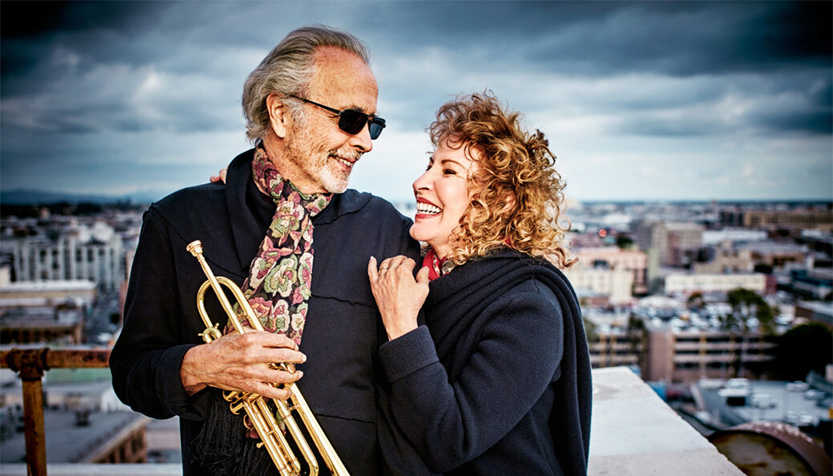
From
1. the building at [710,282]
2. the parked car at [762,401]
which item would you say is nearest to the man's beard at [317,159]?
the parked car at [762,401]

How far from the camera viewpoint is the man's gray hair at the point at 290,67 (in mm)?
1845

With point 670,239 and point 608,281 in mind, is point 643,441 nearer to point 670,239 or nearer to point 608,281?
point 608,281

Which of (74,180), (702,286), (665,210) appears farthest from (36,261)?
(665,210)

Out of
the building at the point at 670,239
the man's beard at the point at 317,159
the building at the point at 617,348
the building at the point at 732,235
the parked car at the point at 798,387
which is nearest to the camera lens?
the man's beard at the point at 317,159

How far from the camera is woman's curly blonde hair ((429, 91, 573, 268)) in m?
1.75

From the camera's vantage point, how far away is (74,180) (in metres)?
32.2

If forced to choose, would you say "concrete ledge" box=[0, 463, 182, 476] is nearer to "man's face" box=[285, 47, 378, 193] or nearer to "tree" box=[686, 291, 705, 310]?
"man's face" box=[285, 47, 378, 193]

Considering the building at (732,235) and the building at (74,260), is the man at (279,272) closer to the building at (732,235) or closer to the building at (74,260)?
the building at (74,260)

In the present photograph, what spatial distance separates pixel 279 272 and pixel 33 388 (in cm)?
172

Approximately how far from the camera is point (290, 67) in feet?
6.07

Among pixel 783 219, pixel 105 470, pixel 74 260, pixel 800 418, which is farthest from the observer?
pixel 783 219

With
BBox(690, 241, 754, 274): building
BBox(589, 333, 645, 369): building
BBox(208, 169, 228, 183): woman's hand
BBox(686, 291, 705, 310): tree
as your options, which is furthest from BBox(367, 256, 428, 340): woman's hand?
BBox(690, 241, 754, 274): building

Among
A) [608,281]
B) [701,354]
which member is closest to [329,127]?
[701,354]

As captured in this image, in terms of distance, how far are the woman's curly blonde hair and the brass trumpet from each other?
27.3 inches
